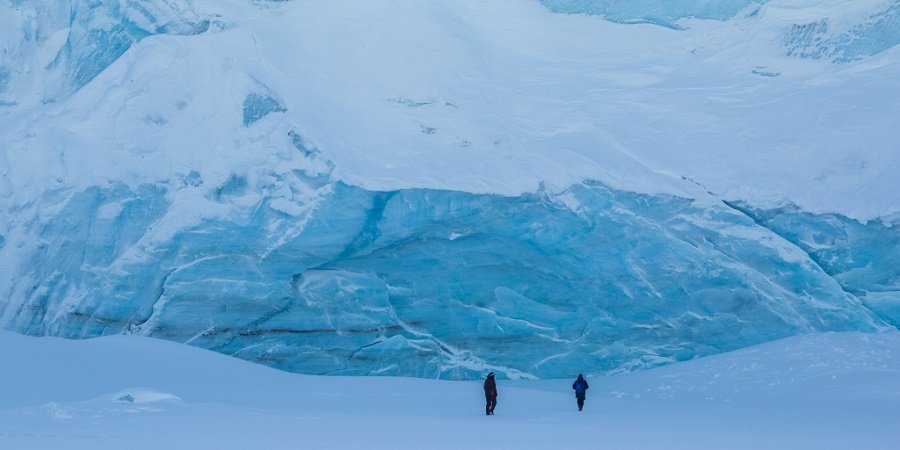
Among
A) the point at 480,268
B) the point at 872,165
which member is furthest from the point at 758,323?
the point at 480,268

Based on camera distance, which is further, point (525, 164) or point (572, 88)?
point (572, 88)

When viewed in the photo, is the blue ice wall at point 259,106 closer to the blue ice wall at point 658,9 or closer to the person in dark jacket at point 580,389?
the blue ice wall at point 658,9

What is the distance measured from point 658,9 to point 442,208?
4.90 meters

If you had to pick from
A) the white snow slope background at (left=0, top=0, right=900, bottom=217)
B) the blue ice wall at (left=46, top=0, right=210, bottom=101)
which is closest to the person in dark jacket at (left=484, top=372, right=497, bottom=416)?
the white snow slope background at (left=0, top=0, right=900, bottom=217)

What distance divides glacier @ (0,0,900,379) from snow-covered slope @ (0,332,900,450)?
0.57 meters

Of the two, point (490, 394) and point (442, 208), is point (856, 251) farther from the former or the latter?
point (490, 394)

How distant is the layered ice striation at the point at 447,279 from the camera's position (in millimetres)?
11031

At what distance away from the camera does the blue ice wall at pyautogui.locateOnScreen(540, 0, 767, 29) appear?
43.6ft

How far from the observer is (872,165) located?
11.4 m

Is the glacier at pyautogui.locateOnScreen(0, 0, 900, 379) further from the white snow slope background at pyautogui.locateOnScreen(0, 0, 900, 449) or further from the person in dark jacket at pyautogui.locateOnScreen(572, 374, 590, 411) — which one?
the person in dark jacket at pyautogui.locateOnScreen(572, 374, 590, 411)

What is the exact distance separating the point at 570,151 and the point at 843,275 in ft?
12.3

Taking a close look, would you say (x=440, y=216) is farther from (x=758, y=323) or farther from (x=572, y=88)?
(x=758, y=323)

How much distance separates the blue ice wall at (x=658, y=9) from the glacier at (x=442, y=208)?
37.6 inches

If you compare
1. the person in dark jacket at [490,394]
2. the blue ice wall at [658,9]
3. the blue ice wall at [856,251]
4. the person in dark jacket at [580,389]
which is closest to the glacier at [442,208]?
the blue ice wall at [856,251]
